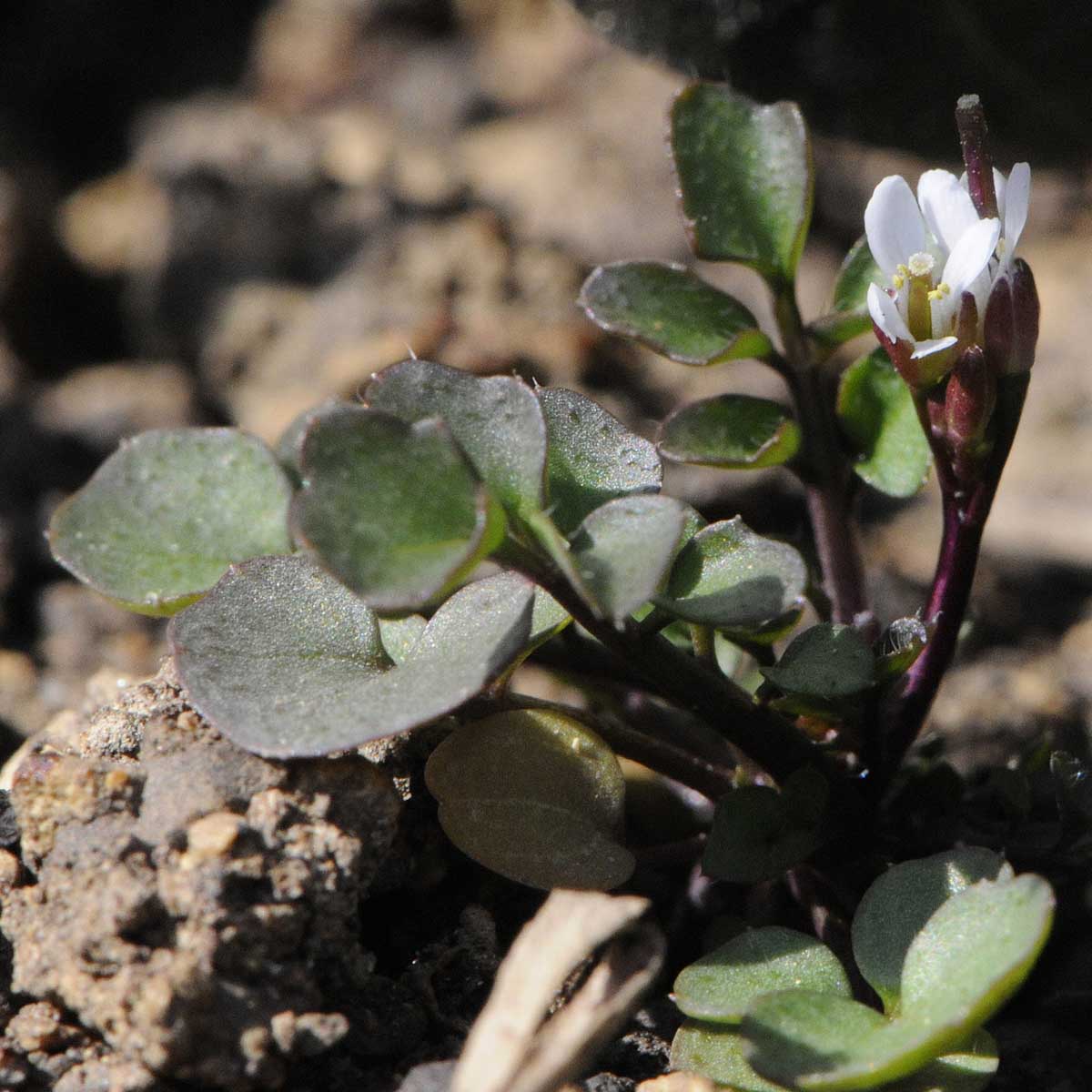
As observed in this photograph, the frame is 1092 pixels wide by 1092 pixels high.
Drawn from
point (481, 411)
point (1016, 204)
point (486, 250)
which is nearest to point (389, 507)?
point (481, 411)

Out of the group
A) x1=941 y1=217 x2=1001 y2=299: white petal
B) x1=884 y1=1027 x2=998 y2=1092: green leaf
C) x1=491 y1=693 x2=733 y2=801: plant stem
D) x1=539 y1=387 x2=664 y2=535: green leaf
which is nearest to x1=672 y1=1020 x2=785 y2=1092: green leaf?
x1=884 y1=1027 x2=998 y2=1092: green leaf

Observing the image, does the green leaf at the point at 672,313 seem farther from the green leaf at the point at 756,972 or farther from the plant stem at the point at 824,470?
the green leaf at the point at 756,972

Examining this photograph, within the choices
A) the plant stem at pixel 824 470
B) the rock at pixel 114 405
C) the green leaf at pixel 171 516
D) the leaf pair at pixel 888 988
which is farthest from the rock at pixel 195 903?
the rock at pixel 114 405

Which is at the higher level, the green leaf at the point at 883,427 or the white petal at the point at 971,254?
the white petal at the point at 971,254

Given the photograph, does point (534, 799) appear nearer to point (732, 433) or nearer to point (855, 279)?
point (732, 433)

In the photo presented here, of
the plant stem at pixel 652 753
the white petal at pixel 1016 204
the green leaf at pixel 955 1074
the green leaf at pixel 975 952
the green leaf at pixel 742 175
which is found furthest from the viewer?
the green leaf at pixel 742 175

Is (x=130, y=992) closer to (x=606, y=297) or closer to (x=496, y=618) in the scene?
(x=496, y=618)
